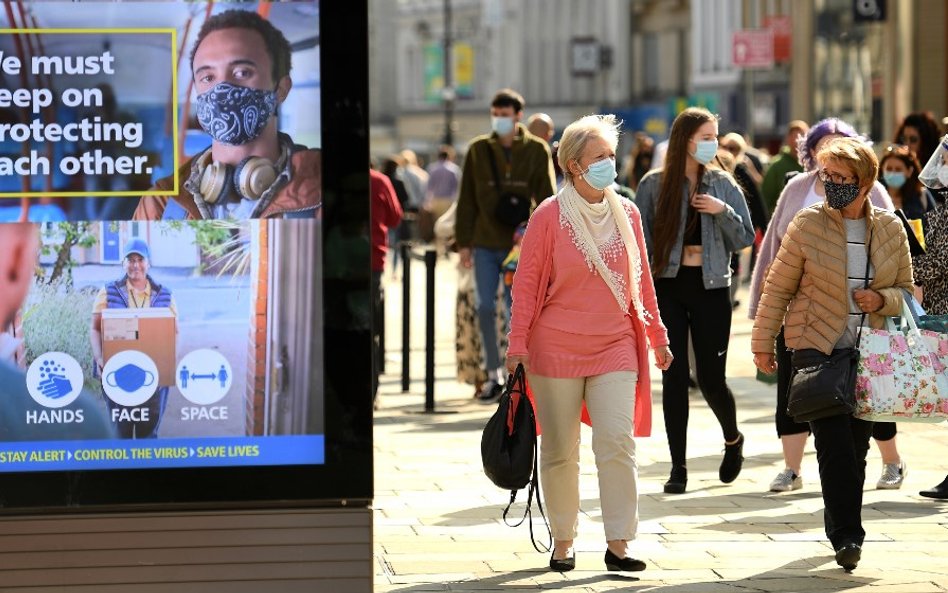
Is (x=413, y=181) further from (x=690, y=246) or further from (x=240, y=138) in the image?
(x=240, y=138)

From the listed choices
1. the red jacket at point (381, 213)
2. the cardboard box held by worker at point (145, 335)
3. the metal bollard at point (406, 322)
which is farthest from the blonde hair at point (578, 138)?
the metal bollard at point (406, 322)

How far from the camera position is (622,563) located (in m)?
7.61

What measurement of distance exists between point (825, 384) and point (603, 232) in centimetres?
101

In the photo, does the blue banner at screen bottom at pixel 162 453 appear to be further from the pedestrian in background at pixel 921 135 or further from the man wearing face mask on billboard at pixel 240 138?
the pedestrian in background at pixel 921 135

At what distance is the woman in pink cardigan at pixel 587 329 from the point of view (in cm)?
764

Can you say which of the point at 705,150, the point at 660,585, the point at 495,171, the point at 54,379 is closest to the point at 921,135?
the point at 495,171

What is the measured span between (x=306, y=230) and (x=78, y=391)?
0.83 metres

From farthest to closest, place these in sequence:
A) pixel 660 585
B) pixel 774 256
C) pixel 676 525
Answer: pixel 774 256, pixel 676 525, pixel 660 585

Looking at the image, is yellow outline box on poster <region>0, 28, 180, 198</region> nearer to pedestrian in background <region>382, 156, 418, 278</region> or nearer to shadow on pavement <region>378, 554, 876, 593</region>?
shadow on pavement <region>378, 554, 876, 593</region>

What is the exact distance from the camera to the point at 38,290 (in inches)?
237

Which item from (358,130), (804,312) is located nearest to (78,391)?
(358,130)

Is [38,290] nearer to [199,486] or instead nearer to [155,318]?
[155,318]

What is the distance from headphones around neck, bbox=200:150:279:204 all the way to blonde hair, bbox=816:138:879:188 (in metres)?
2.55

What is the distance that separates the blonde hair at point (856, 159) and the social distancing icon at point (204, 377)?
2.73 m
